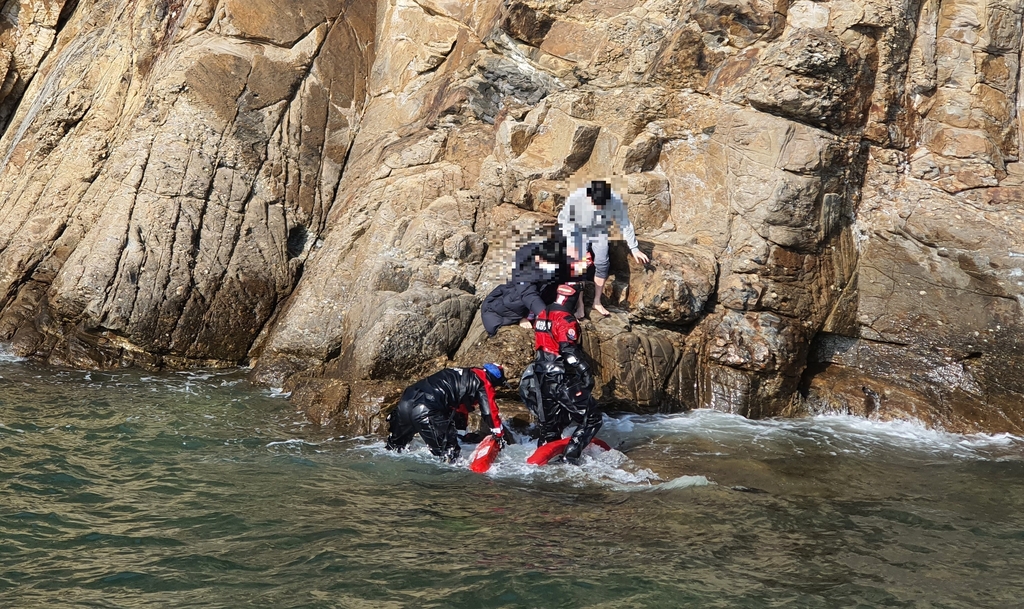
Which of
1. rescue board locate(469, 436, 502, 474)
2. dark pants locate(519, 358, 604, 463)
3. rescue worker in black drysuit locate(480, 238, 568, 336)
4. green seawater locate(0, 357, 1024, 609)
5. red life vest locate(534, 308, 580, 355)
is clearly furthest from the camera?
rescue worker in black drysuit locate(480, 238, 568, 336)

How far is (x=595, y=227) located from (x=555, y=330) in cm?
179

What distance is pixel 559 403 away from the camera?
305 inches

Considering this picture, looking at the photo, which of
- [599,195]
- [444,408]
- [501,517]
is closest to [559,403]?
[444,408]

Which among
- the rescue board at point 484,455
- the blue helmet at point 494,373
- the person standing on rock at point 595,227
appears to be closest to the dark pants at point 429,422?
the rescue board at point 484,455

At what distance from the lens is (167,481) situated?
6.64 metres

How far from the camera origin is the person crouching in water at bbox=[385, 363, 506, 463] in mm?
7465

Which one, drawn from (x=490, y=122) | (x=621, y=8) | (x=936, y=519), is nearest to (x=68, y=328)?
(x=490, y=122)

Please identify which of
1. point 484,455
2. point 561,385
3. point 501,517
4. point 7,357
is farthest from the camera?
point 7,357

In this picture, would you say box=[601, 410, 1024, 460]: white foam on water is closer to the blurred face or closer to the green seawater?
the green seawater

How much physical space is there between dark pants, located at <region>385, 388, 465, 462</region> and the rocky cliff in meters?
1.21

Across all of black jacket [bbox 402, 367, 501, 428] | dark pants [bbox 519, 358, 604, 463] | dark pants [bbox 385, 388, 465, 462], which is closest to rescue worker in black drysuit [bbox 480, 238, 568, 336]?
dark pants [bbox 519, 358, 604, 463]

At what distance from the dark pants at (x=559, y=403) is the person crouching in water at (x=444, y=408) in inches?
15.2

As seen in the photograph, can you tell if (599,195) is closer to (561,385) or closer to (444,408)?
(561,385)

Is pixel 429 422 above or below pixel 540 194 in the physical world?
below
